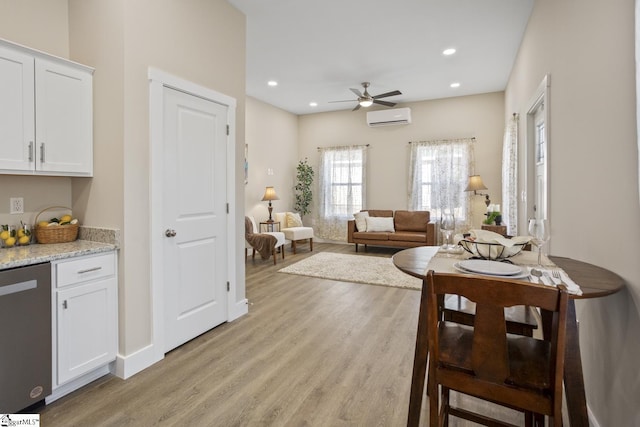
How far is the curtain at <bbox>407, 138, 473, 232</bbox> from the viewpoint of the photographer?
21.5 feet

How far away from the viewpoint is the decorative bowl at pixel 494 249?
1.62 meters

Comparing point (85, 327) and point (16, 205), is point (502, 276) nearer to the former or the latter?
point (85, 327)

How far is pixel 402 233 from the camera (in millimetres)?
6516

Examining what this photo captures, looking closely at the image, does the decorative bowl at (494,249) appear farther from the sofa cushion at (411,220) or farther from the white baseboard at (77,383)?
the sofa cushion at (411,220)

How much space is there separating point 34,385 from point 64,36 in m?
2.29

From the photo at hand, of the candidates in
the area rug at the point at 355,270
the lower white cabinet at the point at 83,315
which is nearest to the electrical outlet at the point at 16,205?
the lower white cabinet at the point at 83,315

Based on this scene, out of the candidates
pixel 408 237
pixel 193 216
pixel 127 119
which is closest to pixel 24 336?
pixel 193 216

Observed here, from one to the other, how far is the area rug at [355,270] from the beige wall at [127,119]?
9.25 feet

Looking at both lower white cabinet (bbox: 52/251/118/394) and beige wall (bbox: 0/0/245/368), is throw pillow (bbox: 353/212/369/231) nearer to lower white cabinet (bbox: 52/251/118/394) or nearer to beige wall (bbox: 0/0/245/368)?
beige wall (bbox: 0/0/245/368)

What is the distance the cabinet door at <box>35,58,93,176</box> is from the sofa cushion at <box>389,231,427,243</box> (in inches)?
202

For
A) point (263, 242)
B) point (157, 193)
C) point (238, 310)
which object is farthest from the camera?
point (263, 242)

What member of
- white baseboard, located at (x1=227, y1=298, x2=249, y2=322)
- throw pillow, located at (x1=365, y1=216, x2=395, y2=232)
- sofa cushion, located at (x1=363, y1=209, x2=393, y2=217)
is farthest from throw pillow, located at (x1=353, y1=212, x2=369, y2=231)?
white baseboard, located at (x1=227, y1=298, x2=249, y2=322)

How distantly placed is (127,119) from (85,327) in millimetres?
1325

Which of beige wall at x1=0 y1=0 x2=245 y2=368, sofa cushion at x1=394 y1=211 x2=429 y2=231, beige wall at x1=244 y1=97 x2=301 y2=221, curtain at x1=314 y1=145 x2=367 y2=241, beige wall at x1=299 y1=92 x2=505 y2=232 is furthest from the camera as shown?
curtain at x1=314 y1=145 x2=367 y2=241
